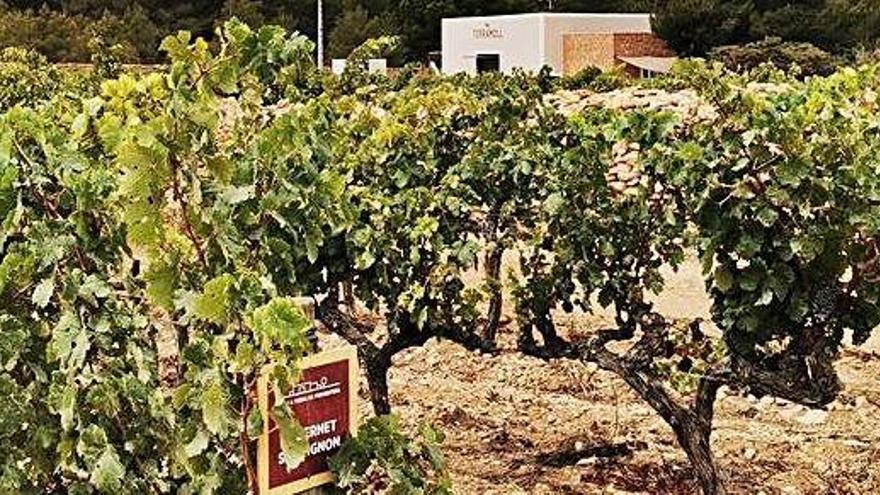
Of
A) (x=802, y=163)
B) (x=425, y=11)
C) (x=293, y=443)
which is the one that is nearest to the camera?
(x=293, y=443)

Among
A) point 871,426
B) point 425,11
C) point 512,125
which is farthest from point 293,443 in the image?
point 425,11

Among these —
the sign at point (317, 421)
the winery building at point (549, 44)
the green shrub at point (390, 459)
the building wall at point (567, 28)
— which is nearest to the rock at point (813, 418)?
the green shrub at point (390, 459)

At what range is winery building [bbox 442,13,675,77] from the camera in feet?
92.7

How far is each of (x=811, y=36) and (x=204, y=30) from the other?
14.3m

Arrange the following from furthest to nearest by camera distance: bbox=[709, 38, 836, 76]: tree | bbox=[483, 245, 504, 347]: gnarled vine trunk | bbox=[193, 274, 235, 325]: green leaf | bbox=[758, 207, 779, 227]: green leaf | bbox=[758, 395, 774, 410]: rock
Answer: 1. bbox=[709, 38, 836, 76]: tree
2. bbox=[758, 395, 774, 410]: rock
3. bbox=[483, 245, 504, 347]: gnarled vine trunk
4. bbox=[758, 207, 779, 227]: green leaf
5. bbox=[193, 274, 235, 325]: green leaf

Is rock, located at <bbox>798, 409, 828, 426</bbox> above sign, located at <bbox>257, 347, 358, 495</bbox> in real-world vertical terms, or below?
below

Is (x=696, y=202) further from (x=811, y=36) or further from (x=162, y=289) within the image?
(x=811, y=36)

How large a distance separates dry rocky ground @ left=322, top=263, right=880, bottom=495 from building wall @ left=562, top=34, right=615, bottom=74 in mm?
21511

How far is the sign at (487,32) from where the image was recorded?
2906 cm

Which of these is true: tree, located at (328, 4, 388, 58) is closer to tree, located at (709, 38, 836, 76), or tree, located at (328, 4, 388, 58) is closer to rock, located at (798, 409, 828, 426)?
tree, located at (709, 38, 836, 76)

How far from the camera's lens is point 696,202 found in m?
3.88

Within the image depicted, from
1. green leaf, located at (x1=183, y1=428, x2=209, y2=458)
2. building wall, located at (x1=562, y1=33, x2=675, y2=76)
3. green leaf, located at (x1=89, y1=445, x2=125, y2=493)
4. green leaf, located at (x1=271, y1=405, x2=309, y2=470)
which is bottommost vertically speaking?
building wall, located at (x1=562, y1=33, x2=675, y2=76)

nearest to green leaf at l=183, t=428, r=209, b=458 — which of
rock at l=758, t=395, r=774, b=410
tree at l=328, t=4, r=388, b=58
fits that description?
rock at l=758, t=395, r=774, b=410

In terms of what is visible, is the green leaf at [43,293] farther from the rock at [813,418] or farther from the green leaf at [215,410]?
the rock at [813,418]
